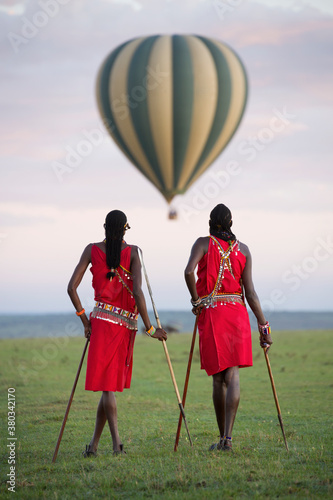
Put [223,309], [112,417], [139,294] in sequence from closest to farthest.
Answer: [112,417]
[139,294]
[223,309]

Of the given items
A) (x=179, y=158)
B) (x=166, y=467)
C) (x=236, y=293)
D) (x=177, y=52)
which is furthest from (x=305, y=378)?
(x=166, y=467)

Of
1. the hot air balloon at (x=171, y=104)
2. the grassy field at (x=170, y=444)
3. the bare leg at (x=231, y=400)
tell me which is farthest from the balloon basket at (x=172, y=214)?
the bare leg at (x=231, y=400)

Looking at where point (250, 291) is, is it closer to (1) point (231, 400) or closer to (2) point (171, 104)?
(1) point (231, 400)

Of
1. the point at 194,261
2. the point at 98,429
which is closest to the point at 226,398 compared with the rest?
the point at 98,429

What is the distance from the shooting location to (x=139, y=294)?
24.1 feet

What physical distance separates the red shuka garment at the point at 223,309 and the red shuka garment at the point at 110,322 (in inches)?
34.8

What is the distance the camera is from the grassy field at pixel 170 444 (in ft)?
18.9

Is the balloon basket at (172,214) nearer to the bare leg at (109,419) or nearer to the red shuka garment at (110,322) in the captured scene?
the red shuka garment at (110,322)

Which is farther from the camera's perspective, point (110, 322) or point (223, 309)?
point (223, 309)

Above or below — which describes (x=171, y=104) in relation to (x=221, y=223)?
above

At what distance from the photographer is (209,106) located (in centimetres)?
1605

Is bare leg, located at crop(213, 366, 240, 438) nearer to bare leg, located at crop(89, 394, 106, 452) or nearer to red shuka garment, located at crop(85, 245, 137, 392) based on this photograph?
red shuka garment, located at crop(85, 245, 137, 392)

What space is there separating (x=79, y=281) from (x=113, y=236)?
0.63m

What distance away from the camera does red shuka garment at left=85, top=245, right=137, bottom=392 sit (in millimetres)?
7395
